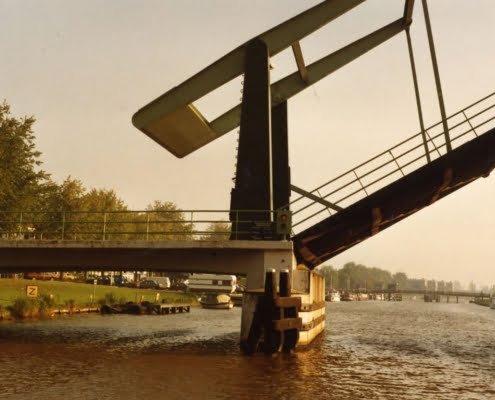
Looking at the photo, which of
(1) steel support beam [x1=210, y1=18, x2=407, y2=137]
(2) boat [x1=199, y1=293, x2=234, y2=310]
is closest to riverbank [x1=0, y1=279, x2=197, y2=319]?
(2) boat [x1=199, y1=293, x2=234, y2=310]

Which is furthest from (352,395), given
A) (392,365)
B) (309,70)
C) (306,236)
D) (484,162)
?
(309,70)

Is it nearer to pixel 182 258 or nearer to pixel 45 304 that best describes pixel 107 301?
pixel 45 304

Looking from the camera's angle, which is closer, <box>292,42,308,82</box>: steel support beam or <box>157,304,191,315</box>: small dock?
<box>292,42,308,82</box>: steel support beam

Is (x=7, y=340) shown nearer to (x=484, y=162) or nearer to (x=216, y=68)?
(x=216, y=68)

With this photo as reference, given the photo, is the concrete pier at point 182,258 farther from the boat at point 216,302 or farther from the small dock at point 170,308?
the boat at point 216,302

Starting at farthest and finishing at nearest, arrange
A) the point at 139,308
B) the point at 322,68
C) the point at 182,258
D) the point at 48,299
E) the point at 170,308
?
the point at 170,308 < the point at 139,308 < the point at 48,299 < the point at 322,68 < the point at 182,258

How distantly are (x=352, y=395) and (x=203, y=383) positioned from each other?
3786 millimetres

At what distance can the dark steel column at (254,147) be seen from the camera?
68.9ft

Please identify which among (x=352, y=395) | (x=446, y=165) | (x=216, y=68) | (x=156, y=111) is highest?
(x=216, y=68)

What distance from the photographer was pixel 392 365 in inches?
790

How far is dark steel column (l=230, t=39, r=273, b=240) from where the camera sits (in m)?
21.0

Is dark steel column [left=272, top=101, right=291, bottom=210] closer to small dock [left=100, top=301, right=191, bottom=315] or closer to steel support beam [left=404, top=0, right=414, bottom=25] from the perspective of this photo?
steel support beam [left=404, top=0, right=414, bottom=25]

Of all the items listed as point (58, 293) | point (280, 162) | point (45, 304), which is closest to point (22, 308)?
point (45, 304)

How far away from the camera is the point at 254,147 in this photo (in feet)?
69.4
